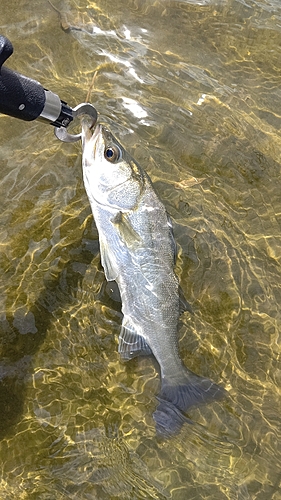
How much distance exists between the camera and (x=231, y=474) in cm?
→ 373

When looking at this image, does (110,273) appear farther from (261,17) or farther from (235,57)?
(261,17)

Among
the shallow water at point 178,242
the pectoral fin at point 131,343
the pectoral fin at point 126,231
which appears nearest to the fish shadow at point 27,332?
the shallow water at point 178,242

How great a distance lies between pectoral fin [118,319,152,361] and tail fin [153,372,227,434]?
32cm

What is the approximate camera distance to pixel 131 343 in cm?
395

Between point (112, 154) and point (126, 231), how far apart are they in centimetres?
63

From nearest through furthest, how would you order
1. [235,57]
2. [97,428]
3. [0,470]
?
1. [0,470]
2. [97,428]
3. [235,57]

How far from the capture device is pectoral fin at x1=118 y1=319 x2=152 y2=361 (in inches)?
155

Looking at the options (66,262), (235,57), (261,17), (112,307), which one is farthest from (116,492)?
(261,17)

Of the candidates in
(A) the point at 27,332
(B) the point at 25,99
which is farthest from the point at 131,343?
(B) the point at 25,99

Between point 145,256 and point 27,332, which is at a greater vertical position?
point 145,256

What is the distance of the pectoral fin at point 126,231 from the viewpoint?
378cm

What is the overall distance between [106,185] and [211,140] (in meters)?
1.97

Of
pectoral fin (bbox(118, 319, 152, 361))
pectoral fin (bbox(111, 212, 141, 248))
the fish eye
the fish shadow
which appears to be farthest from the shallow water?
the fish eye

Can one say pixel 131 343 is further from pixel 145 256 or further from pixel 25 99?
pixel 25 99
